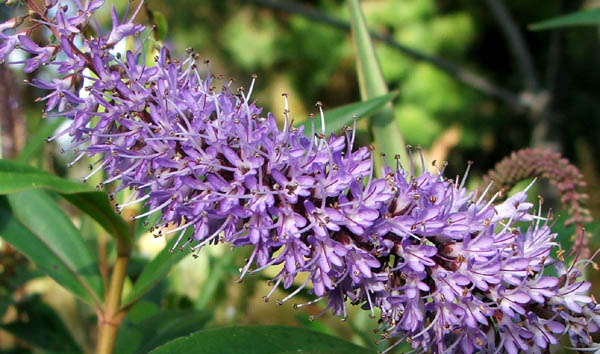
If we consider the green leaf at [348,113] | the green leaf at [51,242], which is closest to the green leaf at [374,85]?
the green leaf at [348,113]

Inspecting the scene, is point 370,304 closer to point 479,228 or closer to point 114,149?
point 479,228

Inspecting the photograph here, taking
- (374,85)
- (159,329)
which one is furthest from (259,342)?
(374,85)

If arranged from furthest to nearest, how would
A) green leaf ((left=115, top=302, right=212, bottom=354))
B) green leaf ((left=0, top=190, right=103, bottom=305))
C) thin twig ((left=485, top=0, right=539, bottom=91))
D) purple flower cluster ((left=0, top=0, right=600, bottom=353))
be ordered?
thin twig ((left=485, top=0, right=539, bottom=91))
green leaf ((left=115, top=302, right=212, bottom=354))
green leaf ((left=0, top=190, right=103, bottom=305))
purple flower cluster ((left=0, top=0, right=600, bottom=353))

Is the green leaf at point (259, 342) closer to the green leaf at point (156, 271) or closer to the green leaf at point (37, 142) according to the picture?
the green leaf at point (156, 271)

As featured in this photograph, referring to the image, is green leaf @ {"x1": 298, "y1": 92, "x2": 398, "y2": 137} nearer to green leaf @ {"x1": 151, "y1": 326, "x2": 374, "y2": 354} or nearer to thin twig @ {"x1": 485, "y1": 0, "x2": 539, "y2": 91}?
green leaf @ {"x1": 151, "y1": 326, "x2": 374, "y2": 354}

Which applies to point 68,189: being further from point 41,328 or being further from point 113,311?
point 41,328

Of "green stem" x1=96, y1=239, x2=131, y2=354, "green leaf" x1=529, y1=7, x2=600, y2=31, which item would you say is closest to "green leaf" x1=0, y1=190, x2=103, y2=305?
"green stem" x1=96, y1=239, x2=131, y2=354
